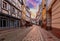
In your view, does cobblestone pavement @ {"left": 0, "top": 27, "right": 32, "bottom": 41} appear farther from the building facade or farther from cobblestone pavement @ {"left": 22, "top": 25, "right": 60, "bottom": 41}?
the building facade

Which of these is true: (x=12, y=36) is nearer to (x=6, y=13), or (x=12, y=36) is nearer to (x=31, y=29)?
(x=6, y=13)

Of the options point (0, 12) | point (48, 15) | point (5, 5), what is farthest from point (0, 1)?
point (48, 15)

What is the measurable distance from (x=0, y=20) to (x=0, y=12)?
6.80 feet

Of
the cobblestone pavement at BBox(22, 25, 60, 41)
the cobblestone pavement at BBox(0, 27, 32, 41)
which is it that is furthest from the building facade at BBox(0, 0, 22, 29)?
the cobblestone pavement at BBox(22, 25, 60, 41)

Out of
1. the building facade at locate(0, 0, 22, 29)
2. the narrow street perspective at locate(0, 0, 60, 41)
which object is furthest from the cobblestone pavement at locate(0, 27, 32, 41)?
the building facade at locate(0, 0, 22, 29)

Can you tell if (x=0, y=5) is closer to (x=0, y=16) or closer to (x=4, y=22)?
(x=0, y=16)

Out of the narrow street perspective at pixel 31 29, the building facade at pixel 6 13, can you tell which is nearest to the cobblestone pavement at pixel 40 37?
the narrow street perspective at pixel 31 29

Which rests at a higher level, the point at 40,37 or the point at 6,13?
the point at 6,13

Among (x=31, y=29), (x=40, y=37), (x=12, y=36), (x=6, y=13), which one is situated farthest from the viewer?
(x=31, y=29)

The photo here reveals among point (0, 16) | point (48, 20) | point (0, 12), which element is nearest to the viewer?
point (0, 12)

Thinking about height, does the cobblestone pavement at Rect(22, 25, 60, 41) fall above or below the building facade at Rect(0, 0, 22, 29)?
below

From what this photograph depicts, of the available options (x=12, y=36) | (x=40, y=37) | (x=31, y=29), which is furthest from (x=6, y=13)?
(x=40, y=37)

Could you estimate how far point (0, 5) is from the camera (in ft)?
66.4

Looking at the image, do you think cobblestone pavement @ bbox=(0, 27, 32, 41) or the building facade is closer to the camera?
cobblestone pavement @ bbox=(0, 27, 32, 41)
